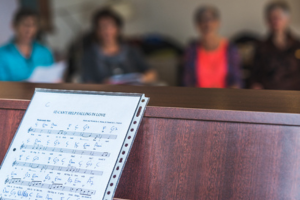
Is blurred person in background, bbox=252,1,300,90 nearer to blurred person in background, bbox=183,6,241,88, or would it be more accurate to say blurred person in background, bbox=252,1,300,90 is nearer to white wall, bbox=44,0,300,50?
blurred person in background, bbox=183,6,241,88

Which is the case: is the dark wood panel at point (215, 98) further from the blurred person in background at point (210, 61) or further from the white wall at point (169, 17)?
the white wall at point (169, 17)

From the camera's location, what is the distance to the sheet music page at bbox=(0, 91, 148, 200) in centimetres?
64

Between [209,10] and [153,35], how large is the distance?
295 centimetres

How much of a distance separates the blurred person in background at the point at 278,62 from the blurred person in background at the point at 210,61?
162mm

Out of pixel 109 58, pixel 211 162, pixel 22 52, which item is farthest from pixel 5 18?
pixel 211 162

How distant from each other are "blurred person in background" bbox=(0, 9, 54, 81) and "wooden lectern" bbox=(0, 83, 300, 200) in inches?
79.3

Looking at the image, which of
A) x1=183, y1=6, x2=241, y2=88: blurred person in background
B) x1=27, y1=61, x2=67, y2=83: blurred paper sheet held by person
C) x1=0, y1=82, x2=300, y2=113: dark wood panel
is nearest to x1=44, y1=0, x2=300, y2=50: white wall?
x1=183, y1=6, x2=241, y2=88: blurred person in background

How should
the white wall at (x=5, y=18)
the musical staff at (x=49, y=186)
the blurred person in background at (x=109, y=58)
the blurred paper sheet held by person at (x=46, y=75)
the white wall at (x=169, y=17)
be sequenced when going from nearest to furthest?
the musical staff at (x=49, y=186) < the blurred paper sheet held by person at (x=46, y=75) < the blurred person in background at (x=109, y=58) < the white wall at (x=5, y=18) < the white wall at (x=169, y=17)

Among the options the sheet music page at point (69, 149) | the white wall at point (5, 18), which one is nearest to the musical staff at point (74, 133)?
the sheet music page at point (69, 149)

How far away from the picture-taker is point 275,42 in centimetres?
274

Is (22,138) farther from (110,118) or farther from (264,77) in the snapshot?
(264,77)

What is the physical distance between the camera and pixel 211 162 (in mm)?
712

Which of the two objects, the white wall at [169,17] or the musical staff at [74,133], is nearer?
the musical staff at [74,133]

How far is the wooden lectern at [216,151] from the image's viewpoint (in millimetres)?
671
